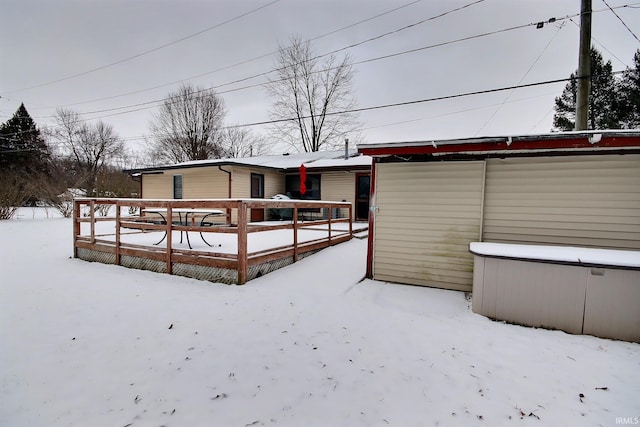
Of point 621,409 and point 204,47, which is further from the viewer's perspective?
point 204,47

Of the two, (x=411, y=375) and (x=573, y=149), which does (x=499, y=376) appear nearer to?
(x=411, y=375)

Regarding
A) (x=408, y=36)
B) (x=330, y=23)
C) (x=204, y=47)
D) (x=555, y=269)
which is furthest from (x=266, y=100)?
(x=555, y=269)

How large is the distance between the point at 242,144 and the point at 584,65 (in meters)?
26.9

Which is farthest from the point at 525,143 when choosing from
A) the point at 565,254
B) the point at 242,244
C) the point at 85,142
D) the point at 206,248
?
the point at 85,142

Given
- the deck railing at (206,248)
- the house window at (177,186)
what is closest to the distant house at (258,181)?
the house window at (177,186)

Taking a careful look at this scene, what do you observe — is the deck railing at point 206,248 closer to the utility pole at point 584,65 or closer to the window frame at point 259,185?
the utility pole at point 584,65

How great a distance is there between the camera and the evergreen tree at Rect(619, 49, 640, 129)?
15.4 meters

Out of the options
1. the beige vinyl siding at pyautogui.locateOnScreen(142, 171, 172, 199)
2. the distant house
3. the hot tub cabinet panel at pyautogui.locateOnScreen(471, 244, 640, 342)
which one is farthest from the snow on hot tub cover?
the beige vinyl siding at pyautogui.locateOnScreen(142, 171, 172, 199)

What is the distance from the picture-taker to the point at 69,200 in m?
14.7

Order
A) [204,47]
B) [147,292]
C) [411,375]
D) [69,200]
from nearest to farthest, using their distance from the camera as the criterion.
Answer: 1. [411,375]
2. [147,292]
3. [204,47]
4. [69,200]

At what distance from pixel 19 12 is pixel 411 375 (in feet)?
38.3

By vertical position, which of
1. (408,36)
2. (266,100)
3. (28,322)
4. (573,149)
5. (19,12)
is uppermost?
(266,100)

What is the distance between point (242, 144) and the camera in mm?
28734

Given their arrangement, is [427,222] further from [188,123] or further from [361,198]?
[188,123]
